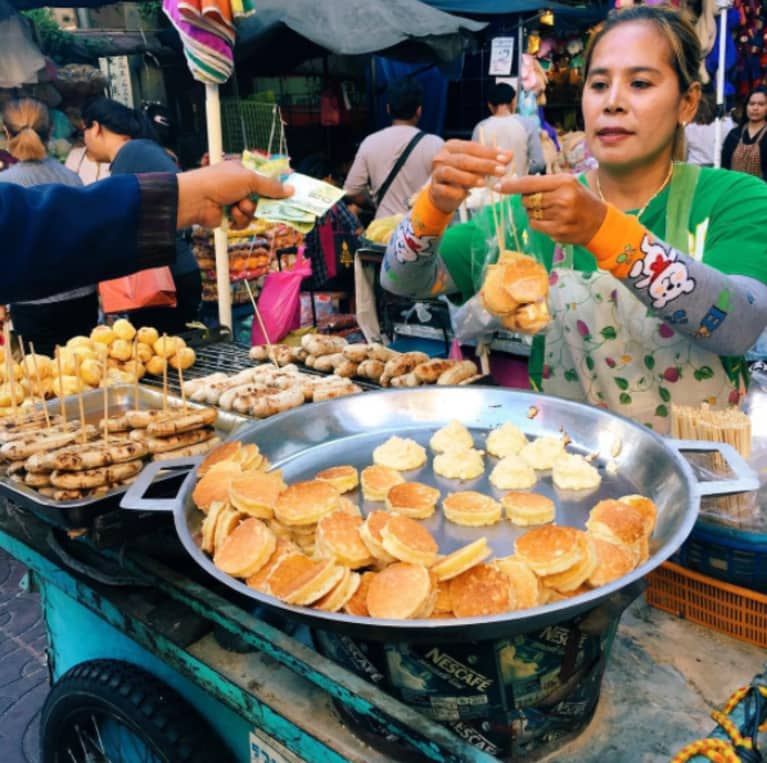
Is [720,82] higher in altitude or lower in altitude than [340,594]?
higher

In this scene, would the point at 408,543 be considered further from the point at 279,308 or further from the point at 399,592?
the point at 279,308

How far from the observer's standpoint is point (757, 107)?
857 cm

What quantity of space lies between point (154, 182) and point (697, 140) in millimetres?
8819

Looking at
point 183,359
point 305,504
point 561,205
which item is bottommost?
point 183,359

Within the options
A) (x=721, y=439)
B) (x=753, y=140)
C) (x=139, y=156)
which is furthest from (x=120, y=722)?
(x=753, y=140)

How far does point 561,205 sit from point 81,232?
125 cm

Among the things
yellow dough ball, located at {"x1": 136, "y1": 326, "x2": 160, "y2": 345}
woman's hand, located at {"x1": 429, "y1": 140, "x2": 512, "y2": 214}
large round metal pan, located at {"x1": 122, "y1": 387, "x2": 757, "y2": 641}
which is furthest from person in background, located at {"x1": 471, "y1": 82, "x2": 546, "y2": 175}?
large round metal pan, located at {"x1": 122, "y1": 387, "x2": 757, "y2": 641}

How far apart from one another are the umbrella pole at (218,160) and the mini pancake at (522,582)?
310 cm

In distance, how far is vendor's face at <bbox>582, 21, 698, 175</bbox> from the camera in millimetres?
2197

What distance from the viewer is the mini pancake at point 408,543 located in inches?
54.3

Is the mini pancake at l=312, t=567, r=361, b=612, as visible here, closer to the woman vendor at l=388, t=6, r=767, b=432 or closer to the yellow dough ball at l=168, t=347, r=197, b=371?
the woman vendor at l=388, t=6, r=767, b=432

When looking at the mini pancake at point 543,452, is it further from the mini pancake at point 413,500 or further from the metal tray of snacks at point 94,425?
the metal tray of snacks at point 94,425

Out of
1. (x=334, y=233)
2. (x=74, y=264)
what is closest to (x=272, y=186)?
(x=74, y=264)

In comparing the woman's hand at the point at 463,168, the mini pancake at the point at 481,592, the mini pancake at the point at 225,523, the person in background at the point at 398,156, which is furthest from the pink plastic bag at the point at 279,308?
the mini pancake at the point at 481,592
